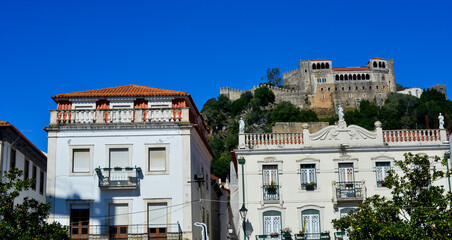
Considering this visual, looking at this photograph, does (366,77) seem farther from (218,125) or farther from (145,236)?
(145,236)

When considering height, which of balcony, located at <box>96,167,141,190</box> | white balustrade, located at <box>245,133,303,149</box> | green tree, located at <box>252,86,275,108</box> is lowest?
balcony, located at <box>96,167,141,190</box>

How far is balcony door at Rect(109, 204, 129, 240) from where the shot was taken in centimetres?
3070

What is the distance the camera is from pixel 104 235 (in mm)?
30484

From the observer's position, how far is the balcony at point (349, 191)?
34.1 meters

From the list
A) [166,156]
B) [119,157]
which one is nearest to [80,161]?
[119,157]

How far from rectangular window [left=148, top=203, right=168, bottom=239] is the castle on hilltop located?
13678 cm

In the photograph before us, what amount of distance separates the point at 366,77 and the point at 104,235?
145m

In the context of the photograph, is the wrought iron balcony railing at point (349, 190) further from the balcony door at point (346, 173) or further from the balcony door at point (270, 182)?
the balcony door at point (270, 182)

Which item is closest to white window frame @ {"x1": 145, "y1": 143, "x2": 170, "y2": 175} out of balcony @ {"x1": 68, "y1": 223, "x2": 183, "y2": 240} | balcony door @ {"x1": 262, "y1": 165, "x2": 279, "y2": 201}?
balcony @ {"x1": 68, "y1": 223, "x2": 183, "y2": 240}

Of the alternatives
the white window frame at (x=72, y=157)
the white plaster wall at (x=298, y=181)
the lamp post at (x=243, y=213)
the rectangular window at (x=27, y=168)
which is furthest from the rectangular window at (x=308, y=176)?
the rectangular window at (x=27, y=168)

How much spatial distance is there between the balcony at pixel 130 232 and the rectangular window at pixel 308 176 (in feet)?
26.5

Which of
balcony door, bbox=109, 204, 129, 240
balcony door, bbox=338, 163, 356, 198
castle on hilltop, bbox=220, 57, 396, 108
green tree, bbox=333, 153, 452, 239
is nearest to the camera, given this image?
green tree, bbox=333, 153, 452, 239

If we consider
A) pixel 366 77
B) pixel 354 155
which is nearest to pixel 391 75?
pixel 366 77

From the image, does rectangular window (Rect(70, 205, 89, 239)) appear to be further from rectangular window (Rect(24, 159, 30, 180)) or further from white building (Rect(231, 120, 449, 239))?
white building (Rect(231, 120, 449, 239))
